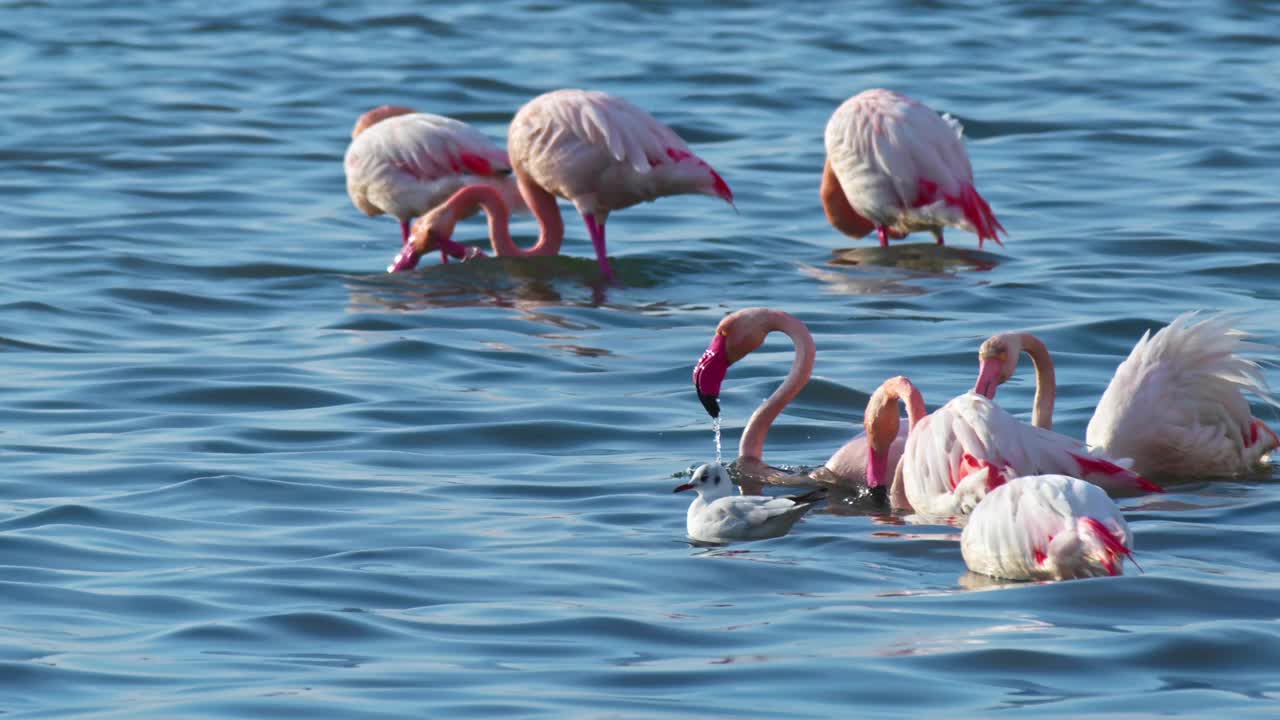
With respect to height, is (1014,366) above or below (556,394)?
above

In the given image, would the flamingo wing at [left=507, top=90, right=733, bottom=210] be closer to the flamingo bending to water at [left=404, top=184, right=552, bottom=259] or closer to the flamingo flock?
the flamingo flock

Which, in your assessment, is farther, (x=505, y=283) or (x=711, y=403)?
(x=505, y=283)

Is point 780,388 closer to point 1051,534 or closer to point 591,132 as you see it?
point 1051,534

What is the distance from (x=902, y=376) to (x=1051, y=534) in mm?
1631

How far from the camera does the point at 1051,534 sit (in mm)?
5816

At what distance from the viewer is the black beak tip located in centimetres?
792

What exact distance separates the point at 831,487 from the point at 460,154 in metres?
5.22

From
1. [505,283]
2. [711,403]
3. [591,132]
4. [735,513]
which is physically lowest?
[505,283]

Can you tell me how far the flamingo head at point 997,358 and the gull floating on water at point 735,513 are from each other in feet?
3.34

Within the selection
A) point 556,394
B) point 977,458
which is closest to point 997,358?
point 977,458

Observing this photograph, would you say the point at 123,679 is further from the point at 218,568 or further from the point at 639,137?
the point at 639,137

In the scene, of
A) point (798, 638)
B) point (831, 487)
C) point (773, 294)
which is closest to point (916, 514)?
point (831, 487)

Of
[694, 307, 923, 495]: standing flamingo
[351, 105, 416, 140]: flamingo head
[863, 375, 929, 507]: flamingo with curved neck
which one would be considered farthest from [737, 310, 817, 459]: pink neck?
[351, 105, 416, 140]: flamingo head

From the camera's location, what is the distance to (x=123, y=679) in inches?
198
